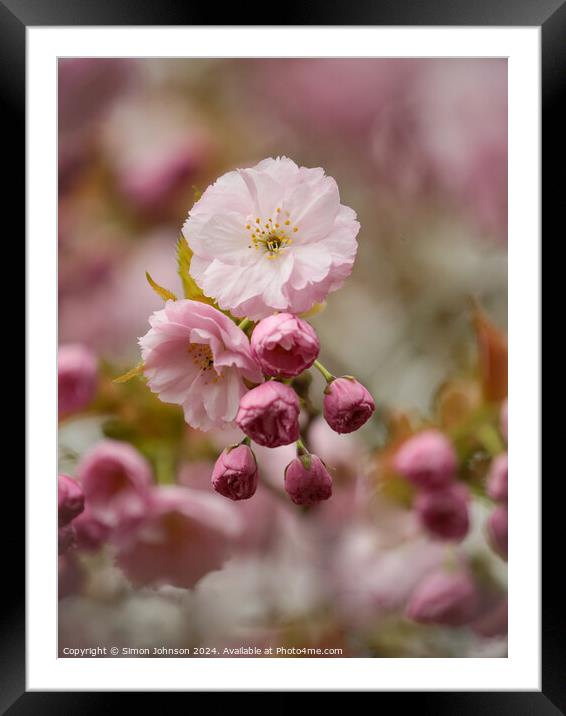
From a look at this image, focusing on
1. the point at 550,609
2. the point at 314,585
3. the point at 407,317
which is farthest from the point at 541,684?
the point at 407,317

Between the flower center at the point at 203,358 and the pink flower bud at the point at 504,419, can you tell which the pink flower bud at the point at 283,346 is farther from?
the pink flower bud at the point at 504,419

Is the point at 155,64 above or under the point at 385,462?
above

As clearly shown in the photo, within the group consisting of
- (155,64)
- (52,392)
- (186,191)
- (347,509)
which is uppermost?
(155,64)

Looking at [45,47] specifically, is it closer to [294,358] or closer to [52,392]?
[52,392]

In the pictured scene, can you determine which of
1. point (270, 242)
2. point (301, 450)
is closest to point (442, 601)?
point (301, 450)

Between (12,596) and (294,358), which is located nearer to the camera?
(294,358)

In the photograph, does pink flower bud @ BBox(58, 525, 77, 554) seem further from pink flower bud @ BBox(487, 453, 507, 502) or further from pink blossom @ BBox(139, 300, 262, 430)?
pink flower bud @ BBox(487, 453, 507, 502)
